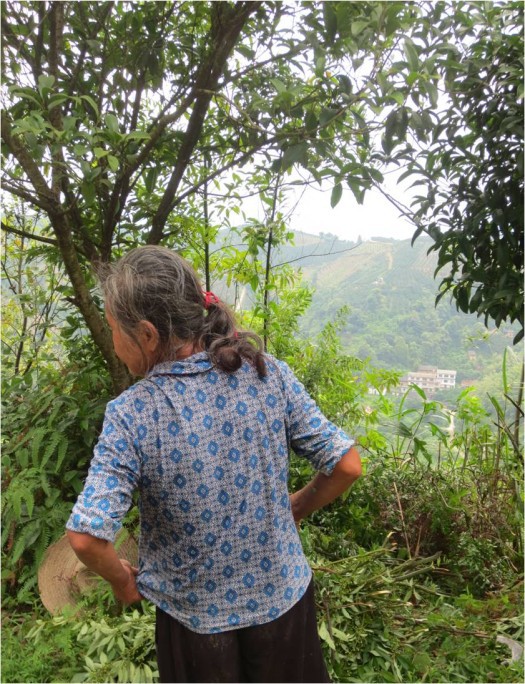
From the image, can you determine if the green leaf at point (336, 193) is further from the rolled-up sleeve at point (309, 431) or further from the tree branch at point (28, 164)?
the tree branch at point (28, 164)

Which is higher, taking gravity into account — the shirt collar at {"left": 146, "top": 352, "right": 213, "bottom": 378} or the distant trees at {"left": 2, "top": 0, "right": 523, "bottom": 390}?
the distant trees at {"left": 2, "top": 0, "right": 523, "bottom": 390}

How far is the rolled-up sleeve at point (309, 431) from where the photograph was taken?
48.1 inches

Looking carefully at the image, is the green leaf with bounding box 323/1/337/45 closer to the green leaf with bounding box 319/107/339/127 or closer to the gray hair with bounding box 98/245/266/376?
the green leaf with bounding box 319/107/339/127

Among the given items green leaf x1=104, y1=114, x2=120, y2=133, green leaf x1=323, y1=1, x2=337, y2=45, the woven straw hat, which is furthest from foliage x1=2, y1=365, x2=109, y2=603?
green leaf x1=323, y1=1, x2=337, y2=45

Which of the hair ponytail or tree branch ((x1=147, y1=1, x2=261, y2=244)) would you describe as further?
tree branch ((x1=147, y1=1, x2=261, y2=244))

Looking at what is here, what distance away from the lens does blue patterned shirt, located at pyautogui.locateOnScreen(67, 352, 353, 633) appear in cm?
106

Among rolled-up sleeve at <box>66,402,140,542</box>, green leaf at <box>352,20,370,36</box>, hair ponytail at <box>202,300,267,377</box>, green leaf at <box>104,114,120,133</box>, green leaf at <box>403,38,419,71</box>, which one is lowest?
rolled-up sleeve at <box>66,402,140,542</box>

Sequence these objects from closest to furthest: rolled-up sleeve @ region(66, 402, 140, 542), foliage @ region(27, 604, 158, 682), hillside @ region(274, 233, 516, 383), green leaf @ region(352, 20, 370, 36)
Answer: rolled-up sleeve @ region(66, 402, 140, 542) → green leaf @ region(352, 20, 370, 36) → foliage @ region(27, 604, 158, 682) → hillside @ region(274, 233, 516, 383)

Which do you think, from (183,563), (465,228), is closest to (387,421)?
(465,228)

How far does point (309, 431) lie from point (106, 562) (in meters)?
0.46

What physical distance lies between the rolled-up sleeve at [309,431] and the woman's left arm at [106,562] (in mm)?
412

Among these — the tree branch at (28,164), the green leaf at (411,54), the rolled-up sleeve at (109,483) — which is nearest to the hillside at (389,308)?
the tree branch at (28,164)

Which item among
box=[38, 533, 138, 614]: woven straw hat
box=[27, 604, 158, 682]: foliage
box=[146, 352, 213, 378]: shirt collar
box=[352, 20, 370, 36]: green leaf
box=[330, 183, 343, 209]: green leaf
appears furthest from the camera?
box=[38, 533, 138, 614]: woven straw hat

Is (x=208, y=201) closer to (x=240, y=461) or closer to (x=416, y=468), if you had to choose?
(x=416, y=468)
